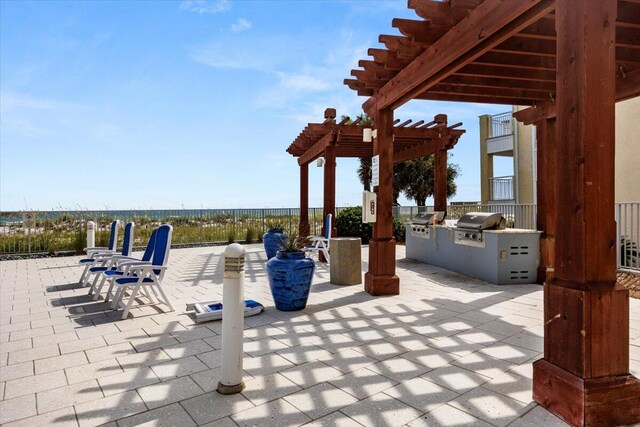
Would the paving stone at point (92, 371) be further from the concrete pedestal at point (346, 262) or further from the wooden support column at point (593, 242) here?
the concrete pedestal at point (346, 262)

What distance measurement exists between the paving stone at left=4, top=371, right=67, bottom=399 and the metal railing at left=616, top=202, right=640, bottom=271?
7485 mm

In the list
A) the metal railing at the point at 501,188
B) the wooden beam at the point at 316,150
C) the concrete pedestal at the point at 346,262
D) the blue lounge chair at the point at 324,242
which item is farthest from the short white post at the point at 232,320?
the metal railing at the point at 501,188

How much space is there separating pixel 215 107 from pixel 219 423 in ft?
31.3

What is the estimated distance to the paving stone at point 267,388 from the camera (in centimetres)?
210

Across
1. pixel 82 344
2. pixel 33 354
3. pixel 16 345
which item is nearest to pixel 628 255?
pixel 82 344

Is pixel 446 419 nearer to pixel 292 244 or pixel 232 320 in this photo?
pixel 232 320

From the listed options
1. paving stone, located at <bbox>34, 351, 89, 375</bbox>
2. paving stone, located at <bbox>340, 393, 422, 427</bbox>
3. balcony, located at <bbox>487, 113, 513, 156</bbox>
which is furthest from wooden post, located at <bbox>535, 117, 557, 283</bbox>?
balcony, located at <bbox>487, 113, 513, 156</bbox>

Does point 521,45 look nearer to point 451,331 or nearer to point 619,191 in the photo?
point 451,331

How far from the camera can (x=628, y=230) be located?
6551 mm

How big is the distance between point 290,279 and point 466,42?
9.41 ft

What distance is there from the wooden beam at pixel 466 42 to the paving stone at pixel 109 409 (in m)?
3.50

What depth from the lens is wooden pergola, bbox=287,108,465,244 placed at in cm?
777

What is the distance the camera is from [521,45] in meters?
3.75

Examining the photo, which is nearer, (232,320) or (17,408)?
(17,408)
